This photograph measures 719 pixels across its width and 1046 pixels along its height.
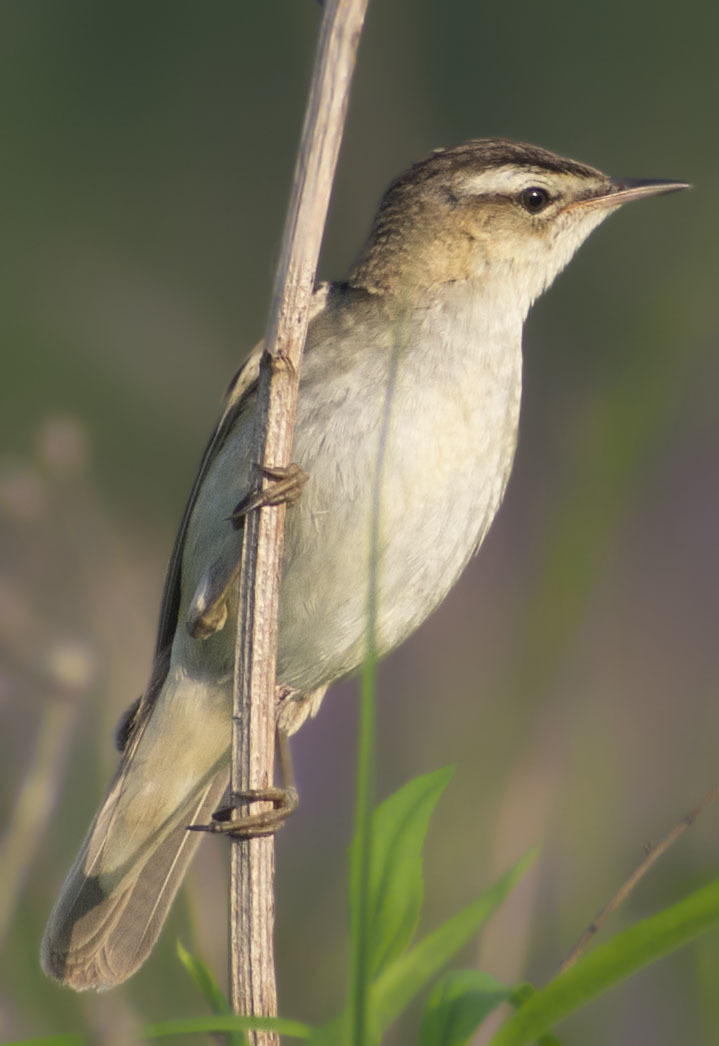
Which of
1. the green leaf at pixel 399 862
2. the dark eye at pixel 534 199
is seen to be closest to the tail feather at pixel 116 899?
the green leaf at pixel 399 862

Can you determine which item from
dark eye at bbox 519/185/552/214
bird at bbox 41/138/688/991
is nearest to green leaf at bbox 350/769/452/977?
bird at bbox 41/138/688/991

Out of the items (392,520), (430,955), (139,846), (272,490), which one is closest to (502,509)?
(392,520)

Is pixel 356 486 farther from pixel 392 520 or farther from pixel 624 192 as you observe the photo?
pixel 624 192

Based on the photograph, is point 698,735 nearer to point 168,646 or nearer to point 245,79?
point 168,646

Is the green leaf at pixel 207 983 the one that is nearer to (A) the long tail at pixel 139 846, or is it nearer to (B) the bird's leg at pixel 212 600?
(B) the bird's leg at pixel 212 600

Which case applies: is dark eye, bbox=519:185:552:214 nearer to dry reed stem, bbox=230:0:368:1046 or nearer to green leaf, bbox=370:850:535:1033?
dry reed stem, bbox=230:0:368:1046
